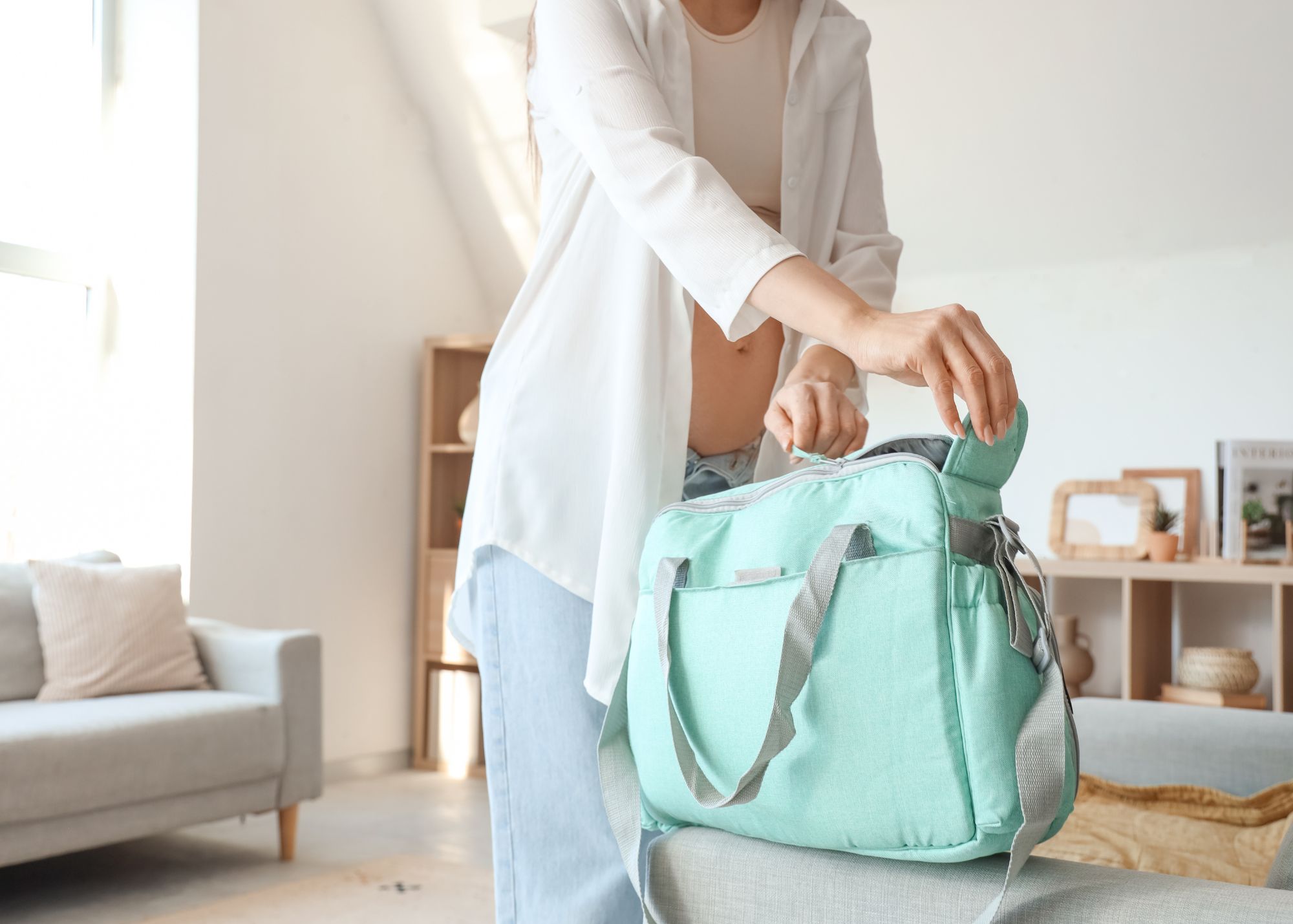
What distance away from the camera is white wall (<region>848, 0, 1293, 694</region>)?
3.31m

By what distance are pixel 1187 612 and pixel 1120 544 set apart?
11.4 inches

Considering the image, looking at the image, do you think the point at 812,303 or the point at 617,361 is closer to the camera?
the point at 812,303

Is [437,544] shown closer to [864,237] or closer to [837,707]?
[864,237]

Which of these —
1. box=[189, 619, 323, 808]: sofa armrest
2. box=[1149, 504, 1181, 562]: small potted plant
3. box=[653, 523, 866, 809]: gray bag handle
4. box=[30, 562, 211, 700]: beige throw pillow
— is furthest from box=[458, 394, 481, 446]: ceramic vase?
box=[653, 523, 866, 809]: gray bag handle

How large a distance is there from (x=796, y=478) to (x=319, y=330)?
12.8ft

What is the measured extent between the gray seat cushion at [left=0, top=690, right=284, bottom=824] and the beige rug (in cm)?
35

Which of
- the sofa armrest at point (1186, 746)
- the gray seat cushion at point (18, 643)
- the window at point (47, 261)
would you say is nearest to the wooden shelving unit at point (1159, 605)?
the sofa armrest at point (1186, 746)

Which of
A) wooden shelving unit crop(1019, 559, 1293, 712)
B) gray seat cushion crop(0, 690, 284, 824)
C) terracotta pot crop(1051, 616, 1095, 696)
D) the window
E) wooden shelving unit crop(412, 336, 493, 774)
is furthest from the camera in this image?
wooden shelving unit crop(412, 336, 493, 774)

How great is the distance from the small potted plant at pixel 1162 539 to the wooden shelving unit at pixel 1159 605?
57mm

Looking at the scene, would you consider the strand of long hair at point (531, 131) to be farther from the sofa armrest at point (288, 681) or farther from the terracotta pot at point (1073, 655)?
the terracotta pot at point (1073, 655)

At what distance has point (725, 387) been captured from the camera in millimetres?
991

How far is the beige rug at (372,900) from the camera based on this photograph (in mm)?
2773

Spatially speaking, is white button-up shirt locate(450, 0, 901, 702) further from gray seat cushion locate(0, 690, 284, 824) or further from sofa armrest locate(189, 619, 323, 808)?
sofa armrest locate(189, 619, 323, 808)

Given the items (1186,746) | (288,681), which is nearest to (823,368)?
(1186,746)
